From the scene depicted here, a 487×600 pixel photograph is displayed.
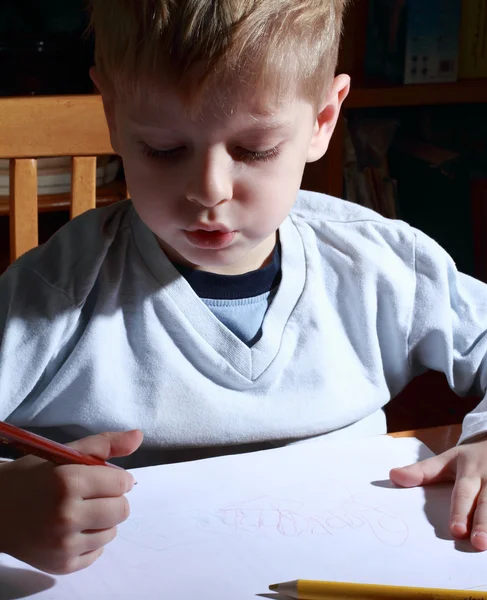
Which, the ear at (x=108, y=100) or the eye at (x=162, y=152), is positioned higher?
the ear at (x=108, y=100)

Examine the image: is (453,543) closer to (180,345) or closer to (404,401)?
(180,345)

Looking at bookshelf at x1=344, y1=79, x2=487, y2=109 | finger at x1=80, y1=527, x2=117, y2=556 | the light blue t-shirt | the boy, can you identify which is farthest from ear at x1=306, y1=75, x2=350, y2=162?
bookshelf at x1=344, y1=79, x2=487, y2=109

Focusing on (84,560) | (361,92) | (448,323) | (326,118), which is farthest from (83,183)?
(361,92)

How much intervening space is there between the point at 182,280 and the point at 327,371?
0.16 m

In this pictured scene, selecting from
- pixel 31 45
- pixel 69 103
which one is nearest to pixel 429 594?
pixel 69 103

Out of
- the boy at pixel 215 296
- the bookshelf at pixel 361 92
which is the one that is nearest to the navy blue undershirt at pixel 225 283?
the boy at pixel 215 296

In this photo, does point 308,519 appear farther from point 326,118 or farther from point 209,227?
point 326,118

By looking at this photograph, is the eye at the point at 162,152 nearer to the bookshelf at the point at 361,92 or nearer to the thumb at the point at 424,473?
the thumb at the point at 424,473

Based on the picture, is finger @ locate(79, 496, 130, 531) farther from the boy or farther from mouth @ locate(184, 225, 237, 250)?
mouth @ locate(184, 225, 237, 250)

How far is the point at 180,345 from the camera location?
806 mm

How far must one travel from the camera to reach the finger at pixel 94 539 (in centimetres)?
57

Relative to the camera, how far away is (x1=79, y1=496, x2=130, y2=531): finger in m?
0.58

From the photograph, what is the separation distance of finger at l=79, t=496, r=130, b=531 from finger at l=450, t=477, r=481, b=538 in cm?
23

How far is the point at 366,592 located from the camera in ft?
1.72
